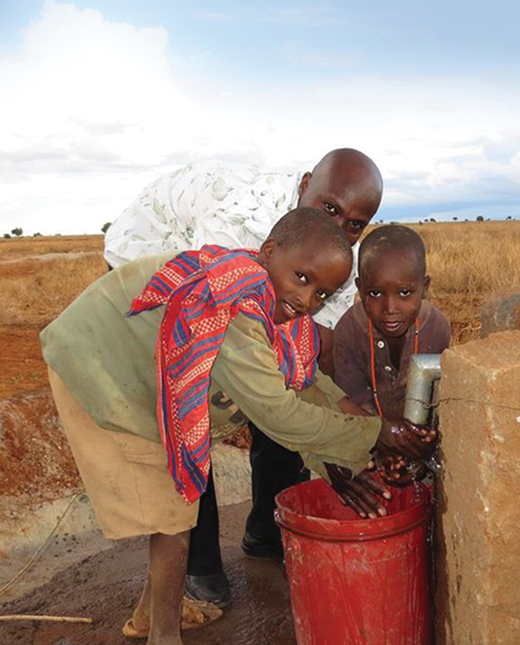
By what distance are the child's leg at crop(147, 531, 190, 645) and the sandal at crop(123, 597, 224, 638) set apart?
39 centimetres

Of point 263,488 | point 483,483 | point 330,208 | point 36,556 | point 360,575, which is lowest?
point 36,556

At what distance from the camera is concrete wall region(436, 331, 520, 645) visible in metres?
1.83

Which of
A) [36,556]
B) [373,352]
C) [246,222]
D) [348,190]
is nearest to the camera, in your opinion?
[348,190]

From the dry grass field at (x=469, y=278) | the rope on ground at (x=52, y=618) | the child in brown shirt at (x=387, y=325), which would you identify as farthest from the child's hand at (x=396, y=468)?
the dry grass field at (x=469, y=278)

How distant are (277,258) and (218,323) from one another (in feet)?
0.81

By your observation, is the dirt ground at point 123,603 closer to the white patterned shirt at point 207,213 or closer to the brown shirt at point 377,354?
the brown shirt at point 377,354

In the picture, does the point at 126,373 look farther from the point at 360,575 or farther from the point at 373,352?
the point at 373,352

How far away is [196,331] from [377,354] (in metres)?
1.06

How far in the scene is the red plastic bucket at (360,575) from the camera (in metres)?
2.06

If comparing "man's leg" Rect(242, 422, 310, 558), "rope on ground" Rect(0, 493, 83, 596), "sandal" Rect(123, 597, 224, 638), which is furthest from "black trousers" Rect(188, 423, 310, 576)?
"rope on ground" Rect(0, 493, 83, 596)

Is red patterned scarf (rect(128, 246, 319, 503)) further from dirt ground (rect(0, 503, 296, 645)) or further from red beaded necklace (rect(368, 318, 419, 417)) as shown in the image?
dirt ground (rect(0, 503, 296, 645))

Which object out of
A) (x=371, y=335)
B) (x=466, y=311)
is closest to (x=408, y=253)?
(x=371, y=335)

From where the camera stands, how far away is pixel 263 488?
3.29 metres

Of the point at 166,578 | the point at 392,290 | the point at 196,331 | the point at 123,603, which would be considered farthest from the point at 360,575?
the point at 123,603
